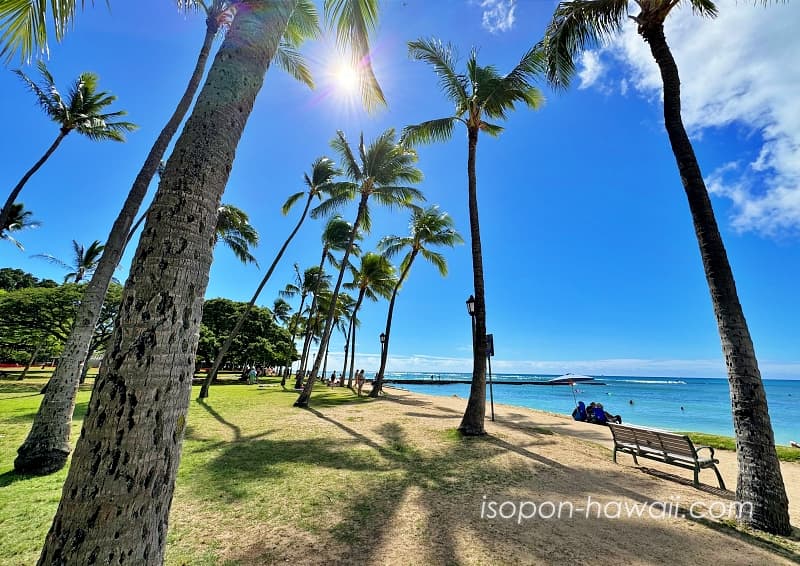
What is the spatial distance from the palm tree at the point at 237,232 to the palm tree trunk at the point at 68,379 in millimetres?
12499

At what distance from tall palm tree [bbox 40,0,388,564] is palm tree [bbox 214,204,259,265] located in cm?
1715

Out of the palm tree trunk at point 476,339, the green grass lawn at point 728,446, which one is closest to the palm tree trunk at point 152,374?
the palm tree trunk at point 476,339

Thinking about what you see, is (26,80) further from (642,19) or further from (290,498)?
(642,19)

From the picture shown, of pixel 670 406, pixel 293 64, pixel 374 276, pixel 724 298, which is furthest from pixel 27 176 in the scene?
pixel 670 406

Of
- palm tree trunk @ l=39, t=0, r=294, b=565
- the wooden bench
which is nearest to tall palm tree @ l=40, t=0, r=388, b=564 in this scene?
palm tree trunk @ l=39, t=0, r=294, b=565

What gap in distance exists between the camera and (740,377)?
15.1ft

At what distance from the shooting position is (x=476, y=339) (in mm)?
9266

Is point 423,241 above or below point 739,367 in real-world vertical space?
above

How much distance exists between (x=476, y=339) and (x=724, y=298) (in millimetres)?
5252

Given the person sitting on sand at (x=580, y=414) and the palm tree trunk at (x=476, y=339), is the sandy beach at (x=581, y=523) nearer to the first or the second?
the palm tree trunk at (x=476, y=339)

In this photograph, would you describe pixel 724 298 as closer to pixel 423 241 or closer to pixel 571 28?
pixel 571 28

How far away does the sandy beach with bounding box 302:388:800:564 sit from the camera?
11.3 ft

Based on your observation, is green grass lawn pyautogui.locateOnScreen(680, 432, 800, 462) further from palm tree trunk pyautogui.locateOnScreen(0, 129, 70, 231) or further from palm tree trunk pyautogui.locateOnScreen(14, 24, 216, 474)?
palm tree trunk pyautogui.locateOnScreen(0, 129, 70, 231)

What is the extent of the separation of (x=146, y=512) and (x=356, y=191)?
16146mm
